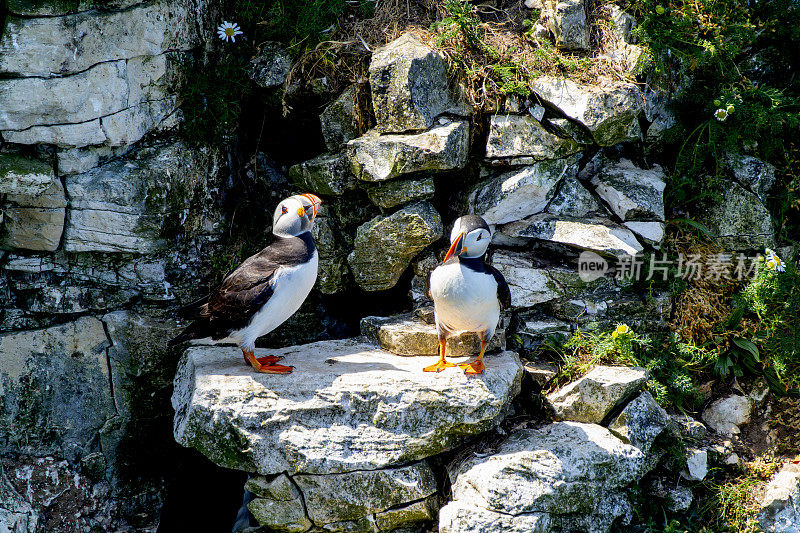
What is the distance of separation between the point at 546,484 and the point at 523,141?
9.10 ft

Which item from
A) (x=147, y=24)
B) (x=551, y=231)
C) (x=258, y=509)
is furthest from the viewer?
(x=551, y=231)

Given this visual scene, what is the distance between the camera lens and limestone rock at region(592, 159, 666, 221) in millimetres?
5850

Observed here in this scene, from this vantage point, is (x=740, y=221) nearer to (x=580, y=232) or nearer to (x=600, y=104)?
(x=580, y=232)

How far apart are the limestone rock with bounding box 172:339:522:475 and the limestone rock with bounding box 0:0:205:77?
2576 millimetres

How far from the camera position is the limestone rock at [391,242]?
576cm

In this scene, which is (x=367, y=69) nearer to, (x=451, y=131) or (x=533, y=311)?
(x=451, y=131)

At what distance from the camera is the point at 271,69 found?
6.20m

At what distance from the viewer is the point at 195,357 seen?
5.54 metres

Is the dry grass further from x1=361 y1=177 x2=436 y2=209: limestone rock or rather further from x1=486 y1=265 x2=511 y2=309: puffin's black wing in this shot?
x1=486 y1=265 x2=511 y2=309: puffin's black wing

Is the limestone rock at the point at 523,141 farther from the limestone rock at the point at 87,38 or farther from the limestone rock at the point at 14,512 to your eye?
the limestone rock at the point at 14,512

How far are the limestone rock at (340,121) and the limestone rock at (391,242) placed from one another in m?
0.82

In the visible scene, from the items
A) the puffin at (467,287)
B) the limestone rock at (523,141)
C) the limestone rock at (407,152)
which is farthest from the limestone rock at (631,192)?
the puffin at (467,287)

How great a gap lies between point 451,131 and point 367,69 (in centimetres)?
106

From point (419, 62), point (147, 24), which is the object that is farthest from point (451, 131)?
point (147, 24)
